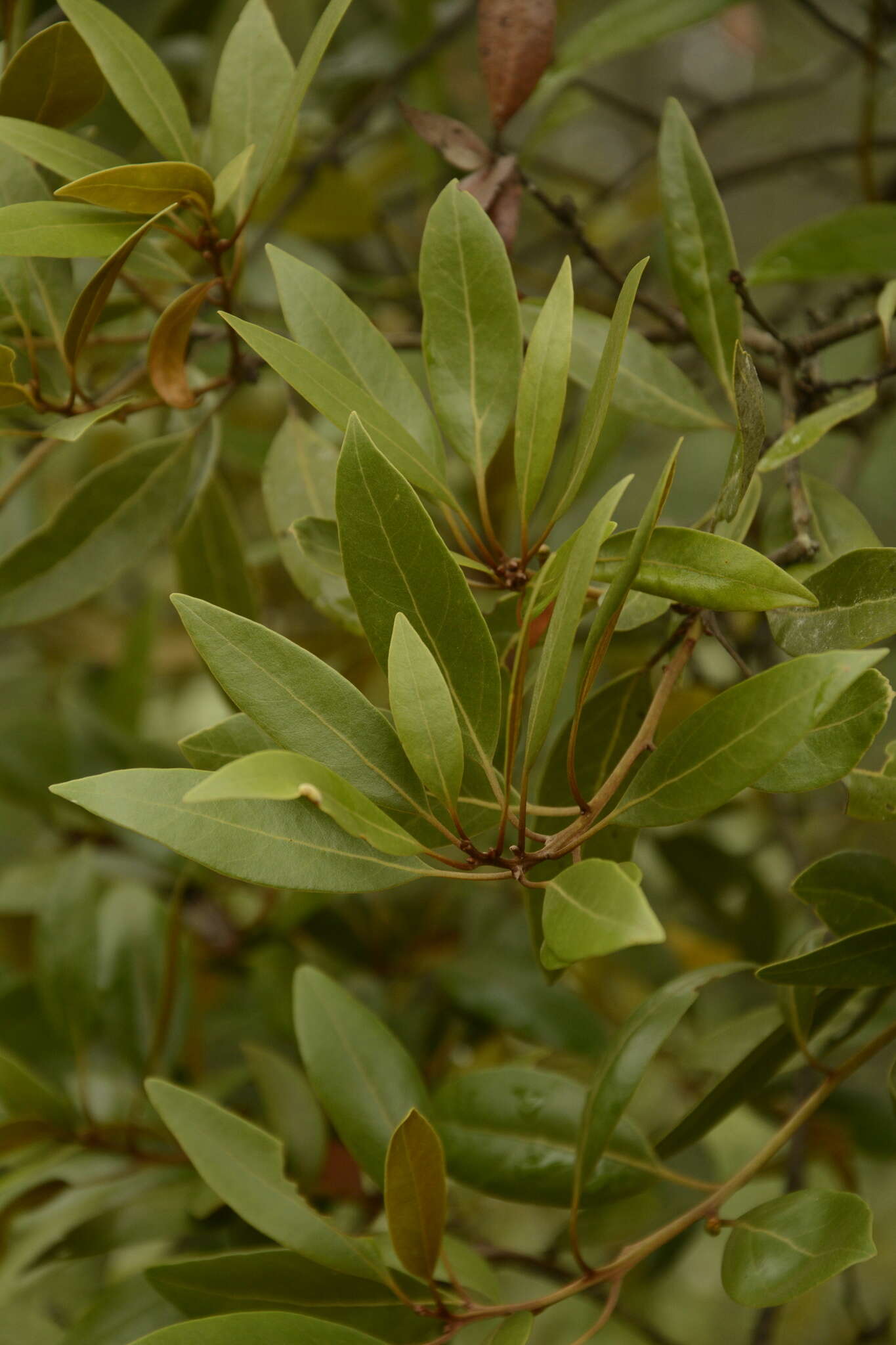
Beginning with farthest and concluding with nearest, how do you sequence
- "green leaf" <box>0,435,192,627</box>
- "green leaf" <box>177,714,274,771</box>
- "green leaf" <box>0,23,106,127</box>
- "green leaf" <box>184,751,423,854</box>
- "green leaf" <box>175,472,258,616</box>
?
"green leaf" <box>175,472,258,616</box> < "green leaf" <box>0,435,192,627</box> < "green leaf" <box>0,23,106,127</box> < "green leaf" <box>177,714,274,771</box> < "green leaf" <box>184,751,423,854</box>

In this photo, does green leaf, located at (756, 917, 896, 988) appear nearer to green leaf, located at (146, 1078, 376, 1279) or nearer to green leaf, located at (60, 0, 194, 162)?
green leaf, located at (146, 1078, 376, 1279)

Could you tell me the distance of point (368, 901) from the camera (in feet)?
3.63

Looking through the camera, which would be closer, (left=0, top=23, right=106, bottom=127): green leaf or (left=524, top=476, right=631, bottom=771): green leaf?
(left=524, top=476, right=631, bottom=771): green leaf

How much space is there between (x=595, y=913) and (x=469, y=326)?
0.28 m

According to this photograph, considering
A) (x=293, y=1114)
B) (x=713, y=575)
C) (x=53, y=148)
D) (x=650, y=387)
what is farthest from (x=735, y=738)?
(x=293, y=1114)

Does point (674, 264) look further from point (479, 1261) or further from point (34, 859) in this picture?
point (34, 859)

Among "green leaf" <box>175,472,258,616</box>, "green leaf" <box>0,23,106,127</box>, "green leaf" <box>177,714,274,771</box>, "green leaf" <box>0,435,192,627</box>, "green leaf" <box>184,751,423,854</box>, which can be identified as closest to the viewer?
"green leaf" <box>184,751,423,854</box>

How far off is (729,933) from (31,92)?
0.87 m

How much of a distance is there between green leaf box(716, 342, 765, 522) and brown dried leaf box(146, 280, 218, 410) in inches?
10.0

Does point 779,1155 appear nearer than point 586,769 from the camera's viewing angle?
No

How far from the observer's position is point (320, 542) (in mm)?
521

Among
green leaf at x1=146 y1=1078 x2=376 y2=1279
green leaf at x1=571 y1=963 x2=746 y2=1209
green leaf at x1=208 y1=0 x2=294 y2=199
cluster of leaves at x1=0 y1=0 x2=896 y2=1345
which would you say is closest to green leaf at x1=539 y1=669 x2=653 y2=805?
cluster of leaves at x1=0 y1=0 x2=896 y2=1345

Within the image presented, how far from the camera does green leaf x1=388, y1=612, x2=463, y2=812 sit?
1.25ft

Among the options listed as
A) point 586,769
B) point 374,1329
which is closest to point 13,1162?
point 374,1329
